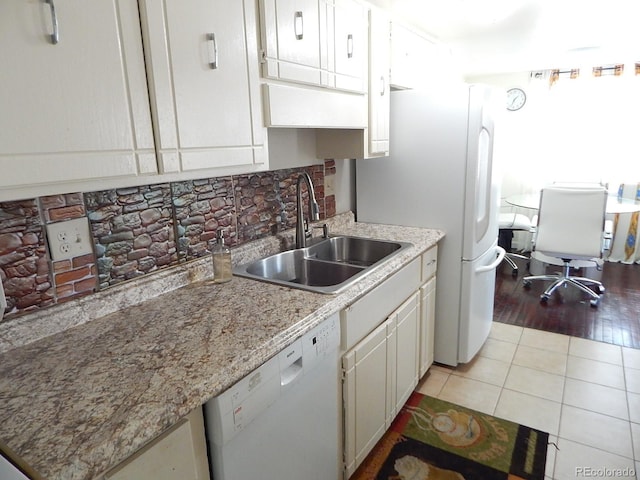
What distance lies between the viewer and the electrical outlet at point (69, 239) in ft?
4.05

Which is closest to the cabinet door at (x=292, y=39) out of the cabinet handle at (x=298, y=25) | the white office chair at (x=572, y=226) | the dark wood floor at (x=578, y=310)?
the cabinet handle at (x=298, y=25)

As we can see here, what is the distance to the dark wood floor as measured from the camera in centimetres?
306

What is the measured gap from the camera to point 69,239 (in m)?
1.27

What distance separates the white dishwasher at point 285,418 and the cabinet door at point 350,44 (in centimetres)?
112

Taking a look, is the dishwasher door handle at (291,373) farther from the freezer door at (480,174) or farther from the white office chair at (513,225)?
the white office chair at (513,225)

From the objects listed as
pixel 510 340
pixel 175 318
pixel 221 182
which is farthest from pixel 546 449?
pixel 221 182

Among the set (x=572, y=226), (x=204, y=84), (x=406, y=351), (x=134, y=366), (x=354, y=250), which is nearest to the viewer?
(x=134, y=366)

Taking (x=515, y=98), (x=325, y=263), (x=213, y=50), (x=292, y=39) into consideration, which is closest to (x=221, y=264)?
(x=325, y=263)

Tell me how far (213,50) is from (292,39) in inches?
16.4

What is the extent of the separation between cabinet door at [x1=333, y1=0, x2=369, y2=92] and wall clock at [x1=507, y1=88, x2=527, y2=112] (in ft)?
11.4

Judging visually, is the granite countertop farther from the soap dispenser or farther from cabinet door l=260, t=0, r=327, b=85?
cabinet door l=260, t=0, r=327, b=85

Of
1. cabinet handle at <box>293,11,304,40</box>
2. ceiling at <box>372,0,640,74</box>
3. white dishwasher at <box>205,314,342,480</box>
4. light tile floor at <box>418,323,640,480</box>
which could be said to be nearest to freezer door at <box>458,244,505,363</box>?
light tile floor at <box>418,323,640,480</box>

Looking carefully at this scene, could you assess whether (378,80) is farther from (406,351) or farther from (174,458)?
(174,458)

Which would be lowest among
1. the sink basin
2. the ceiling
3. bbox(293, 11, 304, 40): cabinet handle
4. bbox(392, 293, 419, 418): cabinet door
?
bbox(392, 293, 419, 418): cabinet door
